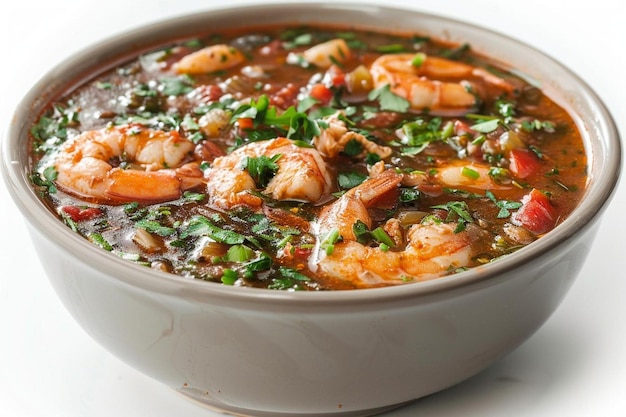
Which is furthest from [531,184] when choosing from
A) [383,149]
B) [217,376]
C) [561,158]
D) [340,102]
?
[217,376]

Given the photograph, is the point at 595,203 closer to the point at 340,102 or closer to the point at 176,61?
the point at 340,102

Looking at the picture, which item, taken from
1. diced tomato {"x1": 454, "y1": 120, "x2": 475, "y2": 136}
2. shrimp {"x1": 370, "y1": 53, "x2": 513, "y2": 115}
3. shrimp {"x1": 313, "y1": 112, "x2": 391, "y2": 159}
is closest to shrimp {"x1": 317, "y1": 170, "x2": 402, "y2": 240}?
shrimp {"x1": 313, "y1": 112, "x2": 391, "y2": 159}

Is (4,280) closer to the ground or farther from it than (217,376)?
closer to the ground

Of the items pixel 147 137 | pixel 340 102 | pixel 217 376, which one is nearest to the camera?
pixel 217 376

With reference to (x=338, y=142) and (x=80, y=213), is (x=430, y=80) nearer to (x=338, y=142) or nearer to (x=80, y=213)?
(x=338, y=142)

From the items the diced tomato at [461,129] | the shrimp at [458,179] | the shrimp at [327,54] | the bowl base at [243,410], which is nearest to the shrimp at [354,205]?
the shrimp at [458,179]

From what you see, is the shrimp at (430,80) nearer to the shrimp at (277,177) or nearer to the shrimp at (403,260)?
the shrimp at (277,177)
